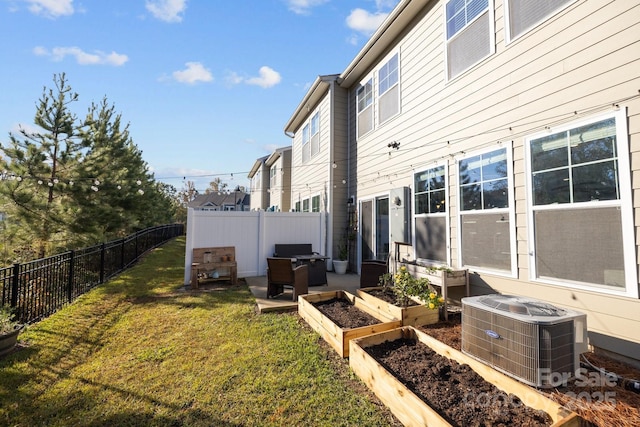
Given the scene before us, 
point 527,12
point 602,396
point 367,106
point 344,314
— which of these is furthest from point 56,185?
point 602,396

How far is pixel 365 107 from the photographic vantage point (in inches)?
317

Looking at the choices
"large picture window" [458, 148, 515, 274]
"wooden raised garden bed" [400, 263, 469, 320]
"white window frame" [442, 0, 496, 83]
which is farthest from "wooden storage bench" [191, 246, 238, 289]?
"white window frame" [442, 0, 496, 83]

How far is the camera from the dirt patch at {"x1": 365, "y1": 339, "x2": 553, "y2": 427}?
1909 mm

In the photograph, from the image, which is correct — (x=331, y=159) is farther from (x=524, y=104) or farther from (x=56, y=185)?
(x=56, y=185)

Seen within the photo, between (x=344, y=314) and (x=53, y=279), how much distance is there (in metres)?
5.22

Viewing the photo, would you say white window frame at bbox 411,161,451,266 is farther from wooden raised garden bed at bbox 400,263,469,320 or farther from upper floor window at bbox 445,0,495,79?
upper floor window at bbox 445,0,495,79

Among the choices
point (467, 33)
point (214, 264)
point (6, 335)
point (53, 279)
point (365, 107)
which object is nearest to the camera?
point (6, 335)

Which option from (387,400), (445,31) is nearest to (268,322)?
(387,400)

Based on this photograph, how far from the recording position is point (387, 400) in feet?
7.74

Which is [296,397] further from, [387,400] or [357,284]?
[357,284]

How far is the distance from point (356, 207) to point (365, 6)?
16.8 ft

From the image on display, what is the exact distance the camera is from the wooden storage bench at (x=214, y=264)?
6857mm

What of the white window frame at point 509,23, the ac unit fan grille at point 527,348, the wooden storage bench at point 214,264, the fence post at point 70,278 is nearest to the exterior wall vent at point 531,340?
the ac unit fan grille at point 527,348

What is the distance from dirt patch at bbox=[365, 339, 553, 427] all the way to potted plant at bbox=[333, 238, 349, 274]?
5.13 m
